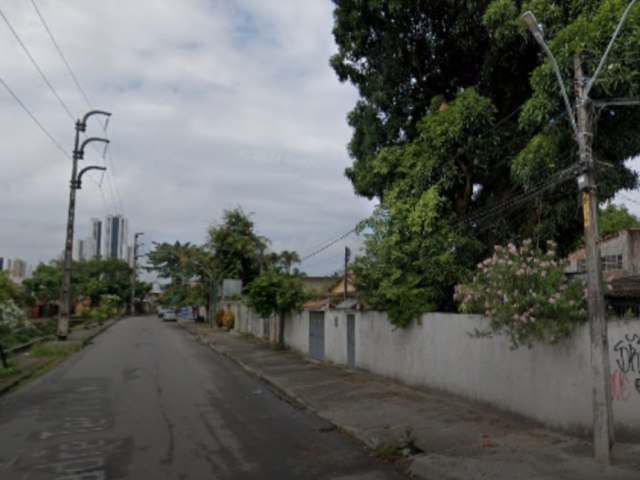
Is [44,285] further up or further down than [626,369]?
further up

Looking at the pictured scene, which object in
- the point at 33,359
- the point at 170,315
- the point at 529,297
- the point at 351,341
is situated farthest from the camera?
the point at 170,315

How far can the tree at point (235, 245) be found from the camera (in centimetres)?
4591

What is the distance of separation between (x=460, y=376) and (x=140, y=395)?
6.77 metres

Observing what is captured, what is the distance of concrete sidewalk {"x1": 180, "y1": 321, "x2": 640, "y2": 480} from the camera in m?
6.98

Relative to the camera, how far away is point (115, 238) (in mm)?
106312

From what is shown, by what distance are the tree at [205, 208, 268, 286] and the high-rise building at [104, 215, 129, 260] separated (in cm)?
6398

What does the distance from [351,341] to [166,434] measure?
8784 mm

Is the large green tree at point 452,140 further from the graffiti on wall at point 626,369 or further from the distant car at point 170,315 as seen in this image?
the distant car at point 170,315

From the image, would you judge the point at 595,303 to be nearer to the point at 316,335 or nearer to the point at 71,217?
the point at 316,335

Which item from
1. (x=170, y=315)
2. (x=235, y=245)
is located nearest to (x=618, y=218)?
(x=235, y=245)

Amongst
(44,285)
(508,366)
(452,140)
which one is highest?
(452,140)

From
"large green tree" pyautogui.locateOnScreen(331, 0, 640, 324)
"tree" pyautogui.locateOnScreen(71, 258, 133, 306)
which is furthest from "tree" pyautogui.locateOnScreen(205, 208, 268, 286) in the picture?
"tree" pyautogui.locateOnScreen(71, 258, 133, 306)

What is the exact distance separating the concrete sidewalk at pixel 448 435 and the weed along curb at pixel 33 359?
7.12 metres

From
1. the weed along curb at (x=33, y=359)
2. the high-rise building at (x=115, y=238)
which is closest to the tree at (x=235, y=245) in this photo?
the weed along curb at (x=33, y=359)
